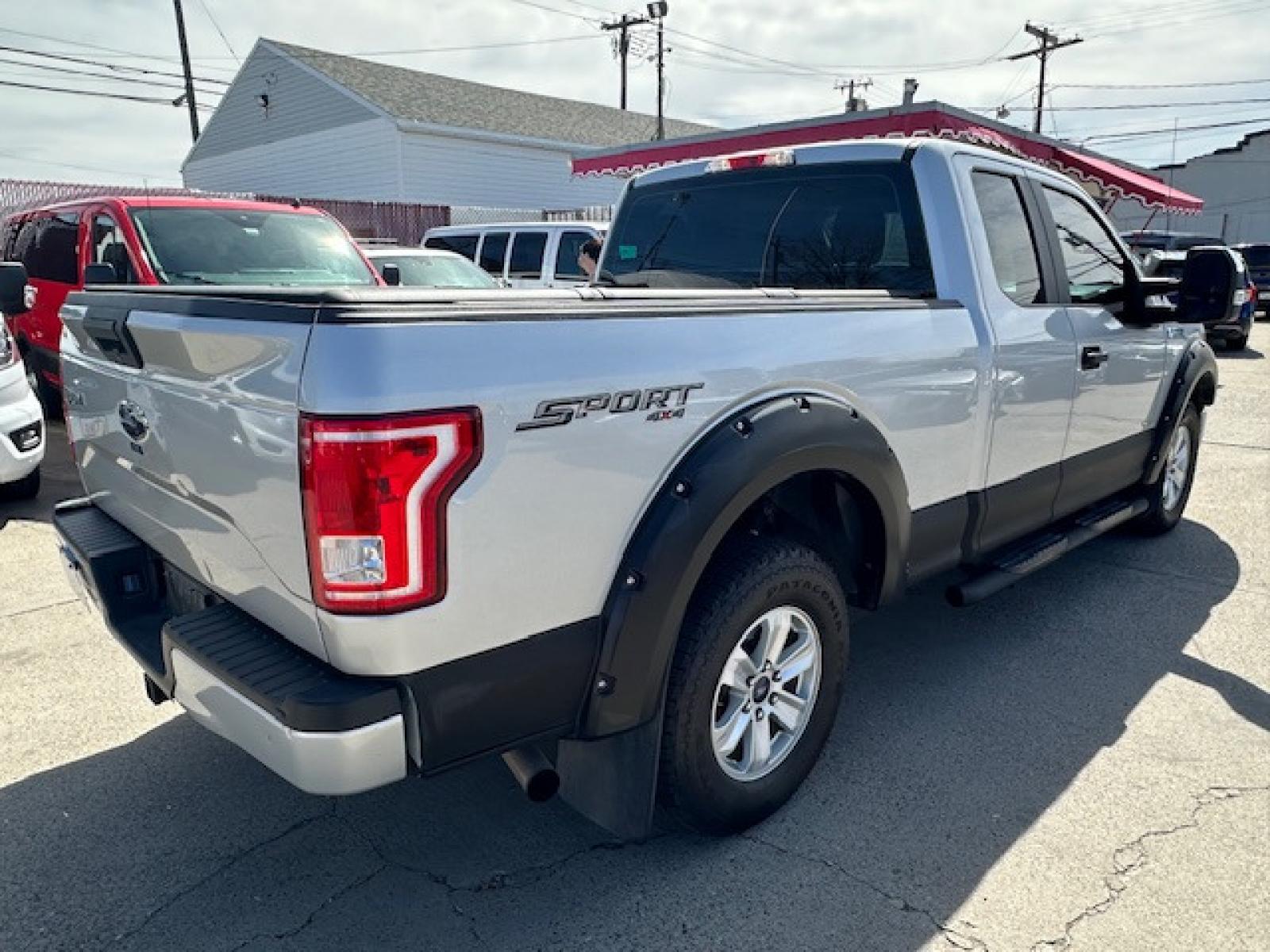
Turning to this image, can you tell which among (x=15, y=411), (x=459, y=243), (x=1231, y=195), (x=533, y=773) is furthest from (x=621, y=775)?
(x=1231, y=195)

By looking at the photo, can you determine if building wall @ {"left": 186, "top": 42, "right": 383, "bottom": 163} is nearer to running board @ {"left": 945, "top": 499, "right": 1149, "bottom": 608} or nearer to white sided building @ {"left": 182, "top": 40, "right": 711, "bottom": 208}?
white sided building @ {"left": 182, "top": 40, "right": 711, "bottom": 208}

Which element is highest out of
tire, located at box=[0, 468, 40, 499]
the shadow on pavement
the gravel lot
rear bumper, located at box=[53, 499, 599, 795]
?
rear bumper, located at box=[53, 499, 599, 795]

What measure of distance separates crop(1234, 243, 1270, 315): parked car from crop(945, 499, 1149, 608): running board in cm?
1826

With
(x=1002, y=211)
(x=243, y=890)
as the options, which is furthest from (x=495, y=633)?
(x=1002, y=211)

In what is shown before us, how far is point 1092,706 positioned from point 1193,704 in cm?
40

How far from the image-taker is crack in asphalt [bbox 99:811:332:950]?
7.47 feet

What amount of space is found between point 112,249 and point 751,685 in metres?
6.48

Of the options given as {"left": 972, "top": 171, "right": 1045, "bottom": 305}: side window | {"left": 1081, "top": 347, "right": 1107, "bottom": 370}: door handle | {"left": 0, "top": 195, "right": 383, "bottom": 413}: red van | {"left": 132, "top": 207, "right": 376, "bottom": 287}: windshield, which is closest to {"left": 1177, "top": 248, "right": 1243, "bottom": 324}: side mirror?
{"left": 1081, "top": 347, "right": 1107, "bottom": 370}: door handle

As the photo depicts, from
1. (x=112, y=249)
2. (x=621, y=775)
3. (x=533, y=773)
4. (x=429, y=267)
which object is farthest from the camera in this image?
(x=429, y=267)

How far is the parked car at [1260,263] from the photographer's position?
19031mm

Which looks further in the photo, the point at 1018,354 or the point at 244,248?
the point at 244,248

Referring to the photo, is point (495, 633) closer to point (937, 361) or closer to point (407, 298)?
point (407, 298)

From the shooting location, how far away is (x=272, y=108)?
26859mm

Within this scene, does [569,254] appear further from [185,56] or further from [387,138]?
[185,56]
